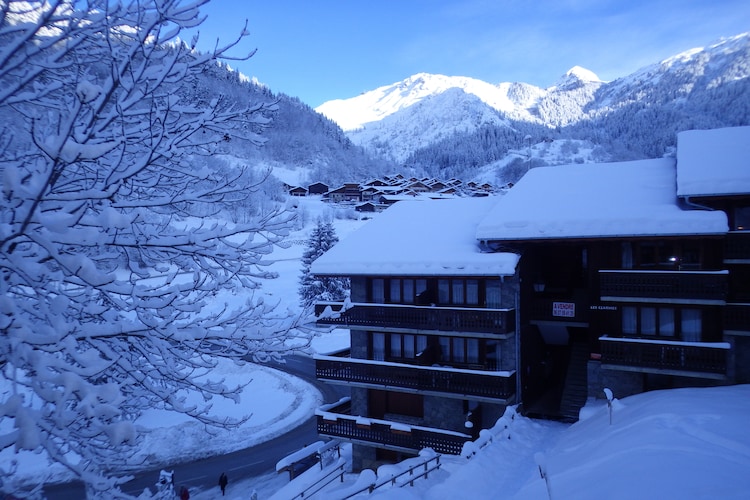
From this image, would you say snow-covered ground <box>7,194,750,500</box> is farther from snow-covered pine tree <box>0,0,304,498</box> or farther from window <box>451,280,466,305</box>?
snow-covered pine tree <box>0,0,304,498</box>

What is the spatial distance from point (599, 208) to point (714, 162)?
4.31 metres

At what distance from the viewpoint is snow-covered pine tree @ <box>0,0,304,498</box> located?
3612 millimetres

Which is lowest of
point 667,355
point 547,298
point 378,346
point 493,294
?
point 378,346

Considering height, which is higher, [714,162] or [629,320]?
[714,162]

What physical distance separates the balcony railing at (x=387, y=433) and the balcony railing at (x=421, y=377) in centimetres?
141

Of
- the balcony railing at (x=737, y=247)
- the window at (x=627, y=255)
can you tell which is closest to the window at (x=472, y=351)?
the window at (x=627, y=255)

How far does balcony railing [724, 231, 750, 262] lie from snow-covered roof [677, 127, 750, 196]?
1933 mm

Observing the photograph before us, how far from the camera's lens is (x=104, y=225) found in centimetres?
378

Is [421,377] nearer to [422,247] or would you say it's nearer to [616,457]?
[422,247]

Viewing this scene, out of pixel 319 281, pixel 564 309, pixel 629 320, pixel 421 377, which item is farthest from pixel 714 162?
pixel 319 281

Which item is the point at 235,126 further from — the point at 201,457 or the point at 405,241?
the point at 201,457

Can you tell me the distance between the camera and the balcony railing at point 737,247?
15.0 metres

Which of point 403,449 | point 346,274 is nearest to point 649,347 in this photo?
point 403,449

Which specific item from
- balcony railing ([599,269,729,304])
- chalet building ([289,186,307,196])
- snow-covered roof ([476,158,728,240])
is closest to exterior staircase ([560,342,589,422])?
balcony railing ([599,269,729,304])
